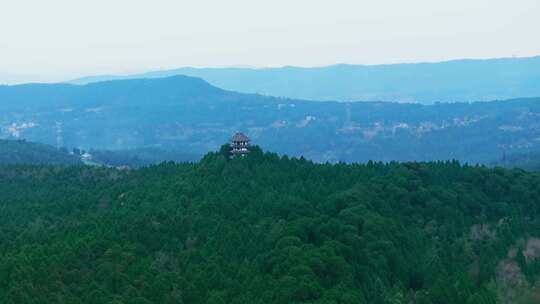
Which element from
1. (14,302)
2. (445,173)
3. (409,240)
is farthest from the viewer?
(445,173)

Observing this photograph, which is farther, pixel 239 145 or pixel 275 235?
pixel 239 145

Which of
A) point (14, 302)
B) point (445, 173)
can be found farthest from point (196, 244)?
point (445, 173)

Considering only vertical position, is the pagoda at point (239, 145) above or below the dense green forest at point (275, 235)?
above

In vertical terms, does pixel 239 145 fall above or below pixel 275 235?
above

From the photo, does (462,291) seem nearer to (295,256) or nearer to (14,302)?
(295,256)

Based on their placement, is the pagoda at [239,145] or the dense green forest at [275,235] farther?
the pagoda at [239,145]
